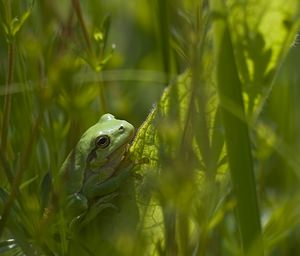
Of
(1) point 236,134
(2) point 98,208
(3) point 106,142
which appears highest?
(1) point 236,134

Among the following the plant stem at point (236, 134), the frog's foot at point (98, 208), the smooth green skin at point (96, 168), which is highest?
the plant stem at point (236, 134)

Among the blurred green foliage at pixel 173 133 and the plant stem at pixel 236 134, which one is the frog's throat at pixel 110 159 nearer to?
the blurred green foliage at pixel 173 133

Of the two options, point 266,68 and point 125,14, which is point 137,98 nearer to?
point 125,14

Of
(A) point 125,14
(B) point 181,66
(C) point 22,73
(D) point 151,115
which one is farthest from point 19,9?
(A) point 125,14

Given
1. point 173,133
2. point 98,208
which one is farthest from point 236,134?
point 98,208

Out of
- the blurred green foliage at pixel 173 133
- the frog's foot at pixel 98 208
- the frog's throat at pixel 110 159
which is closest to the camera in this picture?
the blurred green foliage at pixel 173 133

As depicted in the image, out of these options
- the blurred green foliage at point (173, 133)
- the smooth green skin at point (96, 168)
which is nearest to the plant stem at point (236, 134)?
the blurred green foliage at point (173, 133)

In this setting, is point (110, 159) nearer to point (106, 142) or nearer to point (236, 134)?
point (106, 142)
